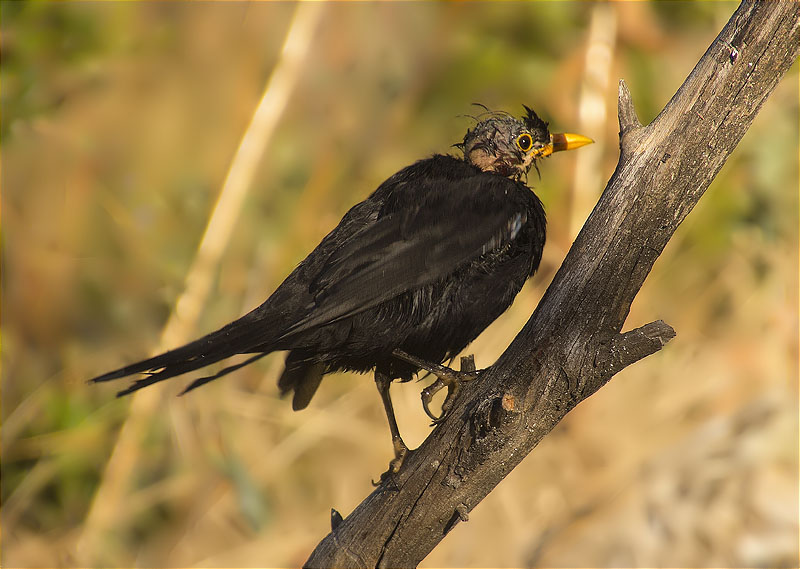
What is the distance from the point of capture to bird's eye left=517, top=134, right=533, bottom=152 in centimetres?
327

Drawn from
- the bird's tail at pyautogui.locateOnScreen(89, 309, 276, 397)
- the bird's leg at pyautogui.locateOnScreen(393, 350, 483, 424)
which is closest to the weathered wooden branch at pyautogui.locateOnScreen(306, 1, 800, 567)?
the bird's leg at pyautogui.locateOnScreen(393, 350, 483, 424)

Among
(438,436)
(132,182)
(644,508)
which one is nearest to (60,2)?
(132,182)

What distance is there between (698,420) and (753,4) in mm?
3760

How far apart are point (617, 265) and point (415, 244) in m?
0.66

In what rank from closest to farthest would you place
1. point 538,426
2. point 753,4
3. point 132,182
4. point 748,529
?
1. point 753,4
2. point 538,426
3. point 748,529
4. point 132,182

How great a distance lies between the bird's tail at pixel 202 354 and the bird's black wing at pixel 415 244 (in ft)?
0.37

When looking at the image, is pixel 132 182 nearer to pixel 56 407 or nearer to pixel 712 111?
pixel 56 407

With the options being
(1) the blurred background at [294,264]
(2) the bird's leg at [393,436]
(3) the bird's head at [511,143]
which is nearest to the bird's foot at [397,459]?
(2) the bird's leg at [393,436]

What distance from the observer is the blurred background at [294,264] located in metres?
4.73

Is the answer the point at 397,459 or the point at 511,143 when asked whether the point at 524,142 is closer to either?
the point at 511,143

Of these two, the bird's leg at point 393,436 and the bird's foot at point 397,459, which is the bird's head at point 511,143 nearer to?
the bird's leg at point 393,436

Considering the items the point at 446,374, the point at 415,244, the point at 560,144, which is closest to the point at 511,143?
the point at 560,144

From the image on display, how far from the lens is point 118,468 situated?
459 cm

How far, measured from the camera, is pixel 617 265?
2.39 meters
